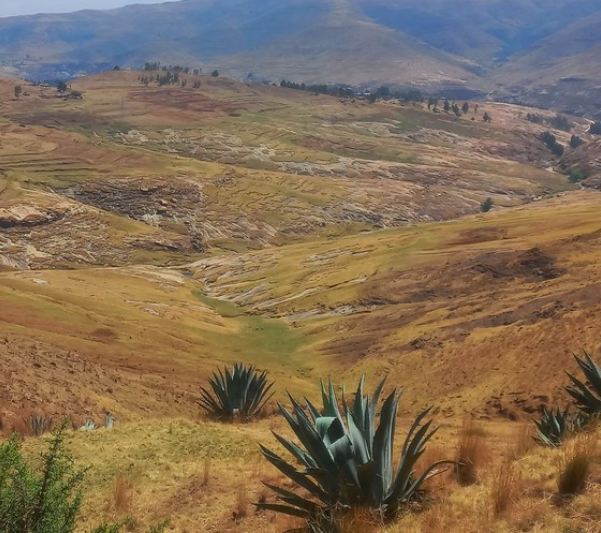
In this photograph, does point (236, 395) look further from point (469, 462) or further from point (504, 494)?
point (504, 494)

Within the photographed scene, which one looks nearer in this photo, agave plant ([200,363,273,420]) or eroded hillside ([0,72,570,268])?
agave plant ([200,363,273,420])

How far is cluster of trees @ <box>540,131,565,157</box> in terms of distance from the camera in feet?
541

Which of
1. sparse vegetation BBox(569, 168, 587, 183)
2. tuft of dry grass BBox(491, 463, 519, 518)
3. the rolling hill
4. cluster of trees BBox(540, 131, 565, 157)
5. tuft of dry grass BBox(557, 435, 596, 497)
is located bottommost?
the rolling hill

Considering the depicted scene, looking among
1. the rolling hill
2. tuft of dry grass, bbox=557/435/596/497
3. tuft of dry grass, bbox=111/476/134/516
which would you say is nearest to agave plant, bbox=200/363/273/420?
the rolling hill

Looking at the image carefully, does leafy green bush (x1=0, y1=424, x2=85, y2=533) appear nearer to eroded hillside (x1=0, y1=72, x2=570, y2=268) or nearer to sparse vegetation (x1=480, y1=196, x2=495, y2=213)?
eroded hillside (x1=0, y1=72, x2=570, y2=268)

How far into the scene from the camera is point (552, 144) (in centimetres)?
16938

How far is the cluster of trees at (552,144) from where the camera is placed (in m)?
165

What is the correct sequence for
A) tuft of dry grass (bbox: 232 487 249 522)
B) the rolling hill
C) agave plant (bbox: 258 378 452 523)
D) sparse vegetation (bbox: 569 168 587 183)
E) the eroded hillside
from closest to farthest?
agave plant (bbox: 258 378 452 523) < tuft of dry grass (bbox: 232 487 249 522) < the rolling hill < the eroded hillside < sparse vegetation (bbox: 569 168 587 183)

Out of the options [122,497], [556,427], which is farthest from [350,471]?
[556,427]

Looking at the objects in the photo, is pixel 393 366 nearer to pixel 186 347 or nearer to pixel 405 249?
pixel 186 347

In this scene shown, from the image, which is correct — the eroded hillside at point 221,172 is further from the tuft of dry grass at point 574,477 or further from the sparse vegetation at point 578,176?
the tuft of dry grass at point 574,477

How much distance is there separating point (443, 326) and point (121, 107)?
143243mm

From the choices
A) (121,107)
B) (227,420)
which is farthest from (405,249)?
(121,107)

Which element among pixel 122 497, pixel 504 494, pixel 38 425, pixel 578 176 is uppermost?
pixel 578 176
